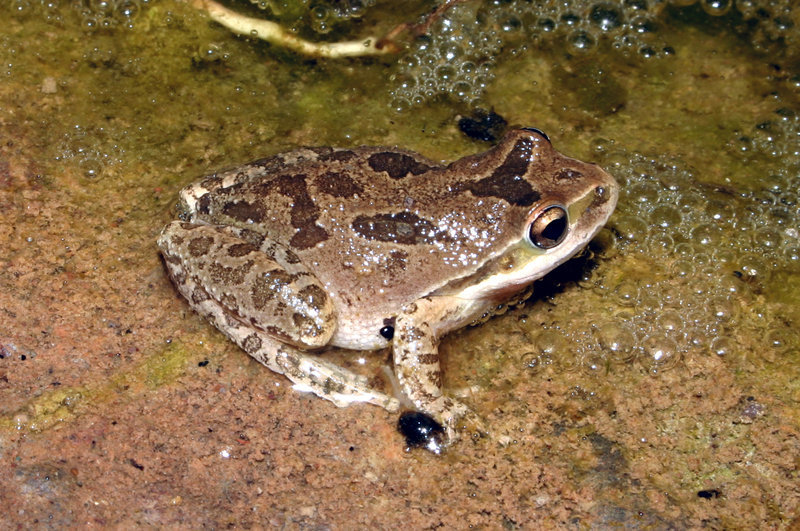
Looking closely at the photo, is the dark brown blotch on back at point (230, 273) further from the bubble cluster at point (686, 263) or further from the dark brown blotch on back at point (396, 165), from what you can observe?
the bubble cluster at point (686, 263)

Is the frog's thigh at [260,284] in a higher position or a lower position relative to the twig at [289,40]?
lower

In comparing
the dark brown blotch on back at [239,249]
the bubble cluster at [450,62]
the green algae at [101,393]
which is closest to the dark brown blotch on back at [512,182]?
the dark brown blotch on back at [239,249]

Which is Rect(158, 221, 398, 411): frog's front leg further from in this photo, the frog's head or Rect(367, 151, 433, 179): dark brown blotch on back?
the frog's head

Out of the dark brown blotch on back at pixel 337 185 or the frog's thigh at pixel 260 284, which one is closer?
the frog's thigh at pixel 260 284

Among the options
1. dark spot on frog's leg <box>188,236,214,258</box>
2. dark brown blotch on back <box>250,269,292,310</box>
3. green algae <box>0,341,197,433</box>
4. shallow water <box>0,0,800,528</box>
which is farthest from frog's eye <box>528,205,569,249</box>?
green algae <box>0,341,197,433</box>

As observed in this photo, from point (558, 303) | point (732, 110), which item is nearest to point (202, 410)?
point (558, 303)
